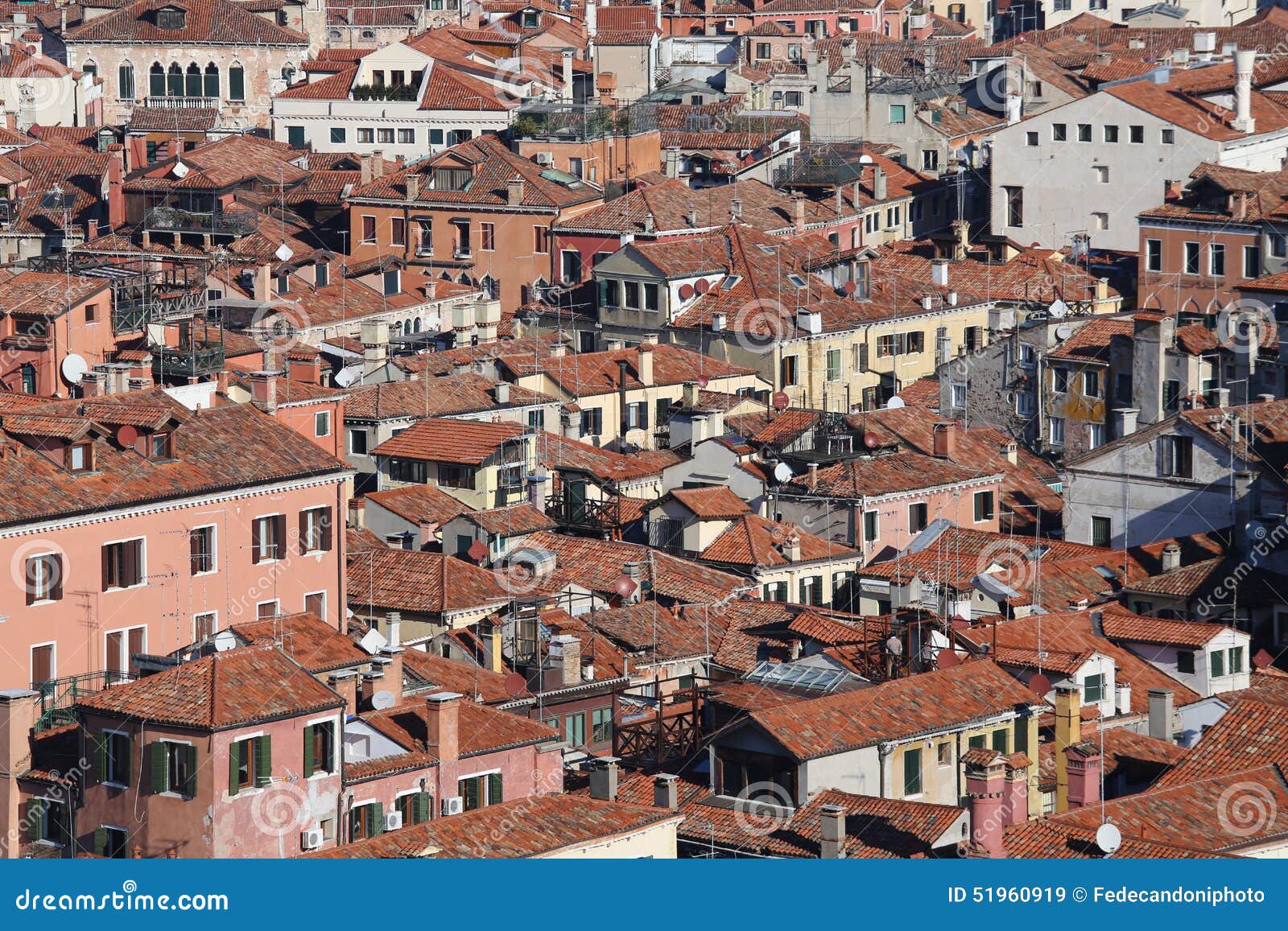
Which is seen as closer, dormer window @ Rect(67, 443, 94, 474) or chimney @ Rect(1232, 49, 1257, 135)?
dormer window @ Rect(67, 443, 94, 474)

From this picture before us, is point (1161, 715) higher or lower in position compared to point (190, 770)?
lower

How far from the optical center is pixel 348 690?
109ft

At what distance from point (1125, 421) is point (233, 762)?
83.1 ft

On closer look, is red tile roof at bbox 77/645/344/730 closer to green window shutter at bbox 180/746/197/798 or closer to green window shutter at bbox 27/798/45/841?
green window shutter at bbox 180/746/197/798

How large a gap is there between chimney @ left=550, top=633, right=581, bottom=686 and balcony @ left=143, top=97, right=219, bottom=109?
59.9 metres

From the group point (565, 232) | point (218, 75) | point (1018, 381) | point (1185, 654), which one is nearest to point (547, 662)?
point (1185, 654)


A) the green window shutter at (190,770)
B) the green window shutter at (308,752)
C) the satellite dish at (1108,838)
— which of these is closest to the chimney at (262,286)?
the green window shutter at (308,752)

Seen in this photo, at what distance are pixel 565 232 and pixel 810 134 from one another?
13996mm

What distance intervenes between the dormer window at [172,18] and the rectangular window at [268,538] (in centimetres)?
5929

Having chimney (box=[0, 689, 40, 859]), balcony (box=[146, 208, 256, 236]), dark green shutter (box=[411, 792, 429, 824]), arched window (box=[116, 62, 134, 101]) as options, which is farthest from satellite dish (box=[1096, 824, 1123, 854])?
arched window (box=[116, 62, 134, 101])

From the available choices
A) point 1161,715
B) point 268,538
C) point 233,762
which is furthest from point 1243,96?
point 233,762

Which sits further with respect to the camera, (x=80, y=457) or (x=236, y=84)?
(x=236, y=84)

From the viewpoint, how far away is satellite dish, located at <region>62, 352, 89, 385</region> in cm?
4994

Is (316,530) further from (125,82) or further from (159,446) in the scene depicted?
(125,82)
